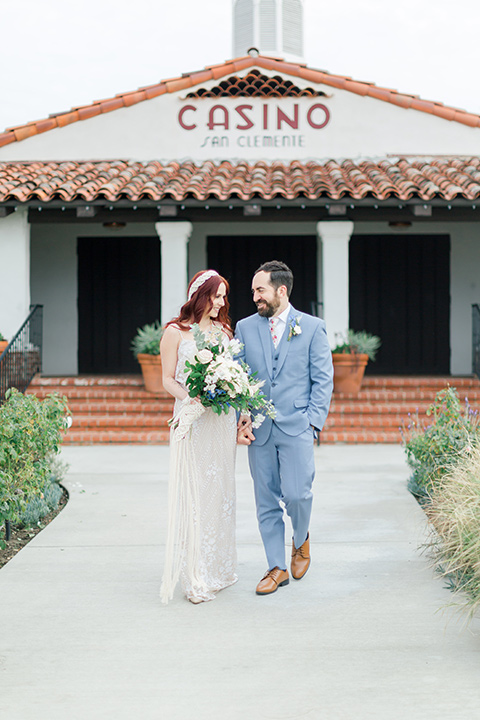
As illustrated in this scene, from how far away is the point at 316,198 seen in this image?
38.8 ft

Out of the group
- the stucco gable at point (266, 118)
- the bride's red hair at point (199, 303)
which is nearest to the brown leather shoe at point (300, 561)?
the bride's red hair at point (199, 303)

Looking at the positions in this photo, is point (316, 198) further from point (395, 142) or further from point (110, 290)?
point (110, 290)

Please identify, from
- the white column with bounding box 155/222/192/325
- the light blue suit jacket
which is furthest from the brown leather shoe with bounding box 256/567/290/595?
the white column with bounding box 155/222/192/325

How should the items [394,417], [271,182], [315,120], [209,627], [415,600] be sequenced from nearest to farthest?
1. [209,627]
2. [415,600]
3. [394,417]
4. [271,182]
5. [315,120]

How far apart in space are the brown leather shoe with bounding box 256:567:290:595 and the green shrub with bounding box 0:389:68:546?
1825 millimetres

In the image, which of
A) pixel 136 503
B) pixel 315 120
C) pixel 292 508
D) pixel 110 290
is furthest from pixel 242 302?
pixel 292 508

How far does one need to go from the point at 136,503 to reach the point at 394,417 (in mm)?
5275

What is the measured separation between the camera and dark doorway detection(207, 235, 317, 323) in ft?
47.6

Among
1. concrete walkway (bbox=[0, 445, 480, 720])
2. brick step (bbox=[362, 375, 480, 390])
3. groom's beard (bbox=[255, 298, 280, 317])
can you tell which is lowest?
concrete walkway (bbox=[0, 445, 480, 720])

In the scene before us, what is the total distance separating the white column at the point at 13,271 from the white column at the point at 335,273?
467 cm

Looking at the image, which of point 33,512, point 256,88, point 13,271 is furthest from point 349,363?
point 33,512

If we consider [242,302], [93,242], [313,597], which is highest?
[93,242]

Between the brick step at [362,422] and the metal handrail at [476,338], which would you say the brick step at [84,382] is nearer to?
the brick step at [362,422]

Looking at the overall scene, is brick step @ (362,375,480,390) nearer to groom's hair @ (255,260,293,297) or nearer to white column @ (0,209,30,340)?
white column @ (0,209,30,340)
